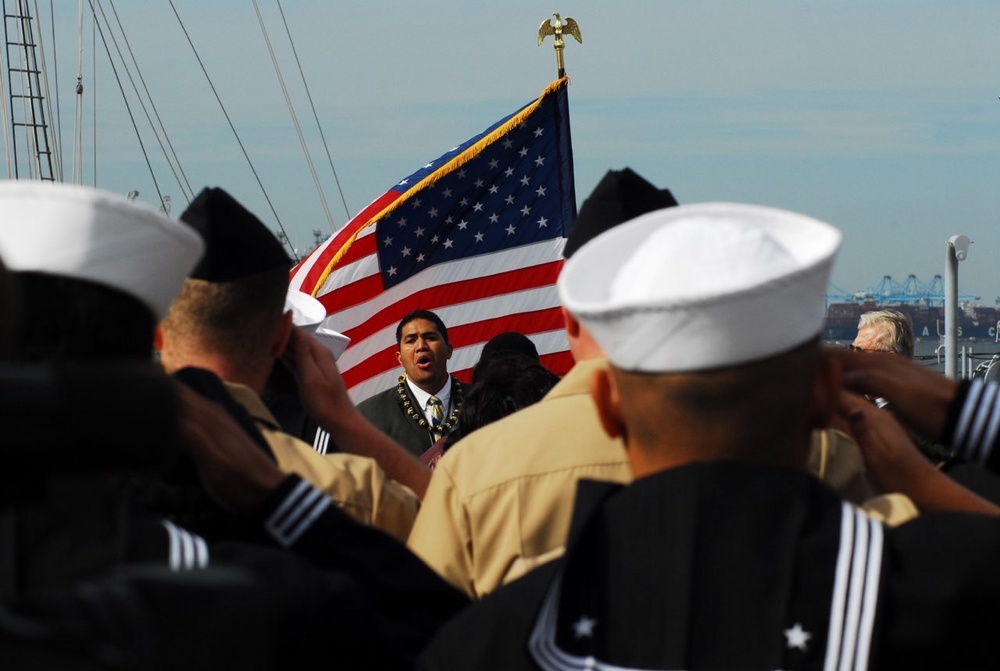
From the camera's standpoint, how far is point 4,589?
4.27ft

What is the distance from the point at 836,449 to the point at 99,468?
1865 mm

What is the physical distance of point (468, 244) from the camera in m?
9.82

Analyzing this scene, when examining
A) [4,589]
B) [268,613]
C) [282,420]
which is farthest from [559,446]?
[282,420]

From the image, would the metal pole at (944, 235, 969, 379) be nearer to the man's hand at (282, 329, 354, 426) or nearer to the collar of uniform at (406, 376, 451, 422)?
Result: the collar of uniform at (406, 376, 451, 422)

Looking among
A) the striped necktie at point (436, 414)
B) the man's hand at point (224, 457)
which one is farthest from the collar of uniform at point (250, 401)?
the striped necktie at point (436, 414)

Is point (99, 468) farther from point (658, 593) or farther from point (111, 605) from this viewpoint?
point (658, 593)

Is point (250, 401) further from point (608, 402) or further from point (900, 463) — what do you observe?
point (900, 463)

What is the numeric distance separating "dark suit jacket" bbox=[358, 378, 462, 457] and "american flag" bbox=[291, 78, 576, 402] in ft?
4.75

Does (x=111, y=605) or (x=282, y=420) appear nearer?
(x=111, y=605)

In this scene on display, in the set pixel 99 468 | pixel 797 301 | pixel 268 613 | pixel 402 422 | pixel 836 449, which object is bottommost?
pixel 402 422

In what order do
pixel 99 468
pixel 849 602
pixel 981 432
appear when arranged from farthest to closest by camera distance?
pixel 981 432, pixel 849 602, pixel 99 468

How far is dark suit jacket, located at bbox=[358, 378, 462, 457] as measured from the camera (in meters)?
7.87

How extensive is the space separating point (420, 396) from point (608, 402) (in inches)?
245

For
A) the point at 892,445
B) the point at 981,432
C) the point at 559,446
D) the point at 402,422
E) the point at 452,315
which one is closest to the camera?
the point at 981,432
